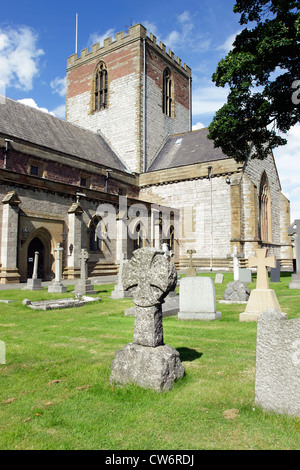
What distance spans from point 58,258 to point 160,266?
13.5 m

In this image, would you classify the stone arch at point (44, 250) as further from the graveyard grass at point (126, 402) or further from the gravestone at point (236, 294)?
the graveyard grass at point (126, 402)

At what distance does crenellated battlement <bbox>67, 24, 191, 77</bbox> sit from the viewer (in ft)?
114

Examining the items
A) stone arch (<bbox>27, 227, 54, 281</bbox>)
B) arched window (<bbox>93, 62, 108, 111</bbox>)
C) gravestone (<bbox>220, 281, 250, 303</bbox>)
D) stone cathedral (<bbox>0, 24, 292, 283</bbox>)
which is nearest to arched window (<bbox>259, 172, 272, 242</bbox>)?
stone cathedral (<bbox>0, 24, 292, 283</bbox>)

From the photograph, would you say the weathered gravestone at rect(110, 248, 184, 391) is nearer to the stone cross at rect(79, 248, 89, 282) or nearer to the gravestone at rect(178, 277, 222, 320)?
the gravestone at rect(178, 277, 222, 320)

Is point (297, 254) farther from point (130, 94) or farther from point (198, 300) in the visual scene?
point (130, 94)

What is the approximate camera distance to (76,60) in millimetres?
39875

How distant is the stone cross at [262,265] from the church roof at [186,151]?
2309 cm

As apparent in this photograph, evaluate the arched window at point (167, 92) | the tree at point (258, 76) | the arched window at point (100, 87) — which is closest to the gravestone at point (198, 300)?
the tree at point (258, 76)

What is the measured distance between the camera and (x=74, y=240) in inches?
888

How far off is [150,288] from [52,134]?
2685cm

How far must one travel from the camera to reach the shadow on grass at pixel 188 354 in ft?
16.9

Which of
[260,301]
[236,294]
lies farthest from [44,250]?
[260,301]

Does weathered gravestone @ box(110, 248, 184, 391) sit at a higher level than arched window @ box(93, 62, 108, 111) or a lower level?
lower

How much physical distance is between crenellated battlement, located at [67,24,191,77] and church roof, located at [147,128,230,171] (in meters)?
9.71
